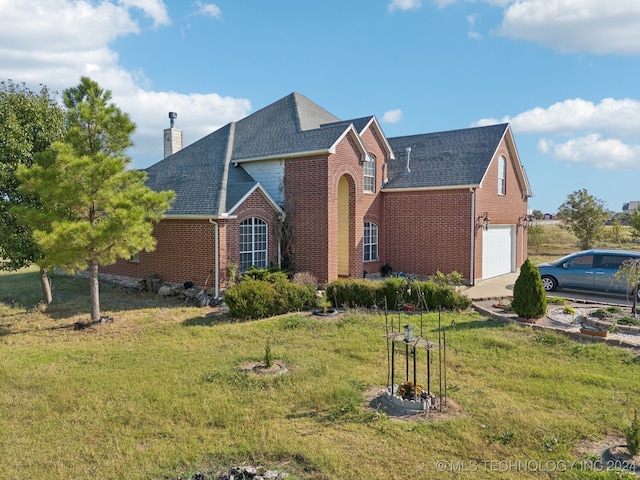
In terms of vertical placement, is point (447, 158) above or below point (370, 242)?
above

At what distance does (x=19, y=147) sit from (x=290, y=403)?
40.0 ft

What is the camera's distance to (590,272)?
16.1 metres

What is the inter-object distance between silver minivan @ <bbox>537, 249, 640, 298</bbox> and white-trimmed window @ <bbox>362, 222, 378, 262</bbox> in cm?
715

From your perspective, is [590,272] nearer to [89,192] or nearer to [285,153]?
[285,153]

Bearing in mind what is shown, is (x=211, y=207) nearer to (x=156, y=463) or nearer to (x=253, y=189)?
(x=253, y=189)

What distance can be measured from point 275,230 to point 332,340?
7871 mm

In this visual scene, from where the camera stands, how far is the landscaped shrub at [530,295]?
1197 centimetres

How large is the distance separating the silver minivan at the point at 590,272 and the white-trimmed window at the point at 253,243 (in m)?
10.6

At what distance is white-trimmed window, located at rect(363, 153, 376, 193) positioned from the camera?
2035 centimetres

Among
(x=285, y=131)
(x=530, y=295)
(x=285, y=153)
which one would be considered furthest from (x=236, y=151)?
(x=530, y=295)

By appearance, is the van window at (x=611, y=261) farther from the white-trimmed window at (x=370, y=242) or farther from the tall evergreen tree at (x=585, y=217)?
the tall evergreen tree at (x=585, y=217)

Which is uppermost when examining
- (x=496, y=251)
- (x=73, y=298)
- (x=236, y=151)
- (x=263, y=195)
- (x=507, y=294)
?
(x=236, y=151)

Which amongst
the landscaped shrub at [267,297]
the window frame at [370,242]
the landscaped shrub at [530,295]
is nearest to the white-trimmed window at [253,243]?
the landscaped shrub at [267,297]

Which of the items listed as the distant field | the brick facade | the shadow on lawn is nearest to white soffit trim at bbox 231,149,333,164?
the brick facade
